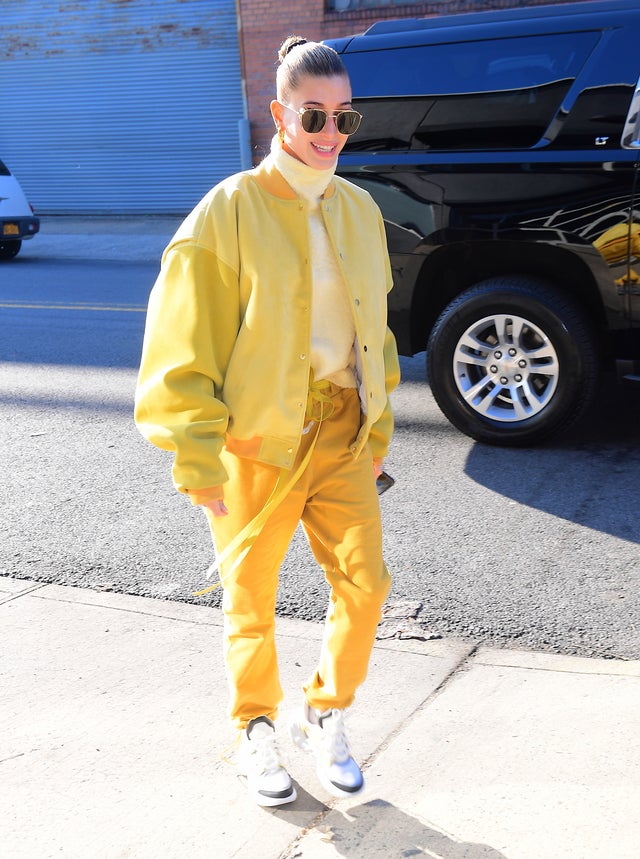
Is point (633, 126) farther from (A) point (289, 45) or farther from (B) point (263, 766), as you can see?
(B) point (263, 766)

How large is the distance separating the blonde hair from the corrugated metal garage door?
16.4 m

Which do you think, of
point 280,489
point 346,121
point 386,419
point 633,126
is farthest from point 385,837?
point 633,126

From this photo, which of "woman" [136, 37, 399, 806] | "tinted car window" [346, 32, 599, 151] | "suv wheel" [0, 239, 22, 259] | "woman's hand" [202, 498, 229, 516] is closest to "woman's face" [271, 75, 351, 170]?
"woman" [136, 37, 399, 806]

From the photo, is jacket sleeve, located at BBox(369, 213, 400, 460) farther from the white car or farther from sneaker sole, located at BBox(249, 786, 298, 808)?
the white car

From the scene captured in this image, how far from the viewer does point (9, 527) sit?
484cm

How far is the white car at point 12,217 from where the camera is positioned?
1520cm

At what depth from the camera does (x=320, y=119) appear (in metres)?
2.46

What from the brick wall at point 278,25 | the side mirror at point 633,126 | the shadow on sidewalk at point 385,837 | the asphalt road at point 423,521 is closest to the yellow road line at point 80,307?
the asphalt road at point 423,521

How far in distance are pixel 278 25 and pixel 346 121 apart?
16107 mm

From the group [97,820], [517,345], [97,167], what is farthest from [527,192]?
[97,167]

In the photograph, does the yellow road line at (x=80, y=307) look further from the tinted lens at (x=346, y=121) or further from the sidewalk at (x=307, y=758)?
the tinted lens at (x=346, y=121)

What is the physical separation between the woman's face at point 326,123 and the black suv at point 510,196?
2945mm

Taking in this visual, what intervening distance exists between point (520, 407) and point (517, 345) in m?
0.32

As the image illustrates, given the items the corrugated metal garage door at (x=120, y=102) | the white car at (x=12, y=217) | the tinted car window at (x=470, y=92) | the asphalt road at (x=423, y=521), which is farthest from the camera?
the corrugated metal garage door at (x=120, y=102)
